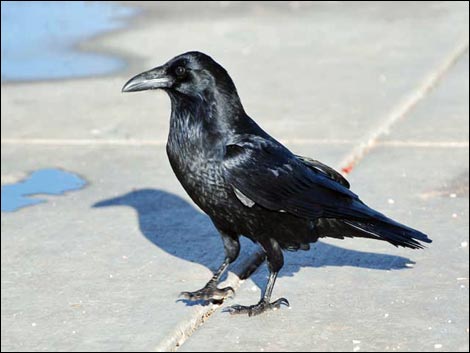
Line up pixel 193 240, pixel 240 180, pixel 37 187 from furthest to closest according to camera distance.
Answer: pixel 37 187
pixel 193 240
pixel 240 180

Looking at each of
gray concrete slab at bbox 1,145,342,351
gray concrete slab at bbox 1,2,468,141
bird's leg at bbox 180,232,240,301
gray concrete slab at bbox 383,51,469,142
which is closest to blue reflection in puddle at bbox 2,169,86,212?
gray concrete slab at bbox 1,145,342,351

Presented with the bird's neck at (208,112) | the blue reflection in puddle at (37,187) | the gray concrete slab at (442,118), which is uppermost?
the bird's neck at (208,112)

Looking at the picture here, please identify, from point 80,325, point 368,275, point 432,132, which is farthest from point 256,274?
point 432,132

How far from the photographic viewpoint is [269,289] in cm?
484

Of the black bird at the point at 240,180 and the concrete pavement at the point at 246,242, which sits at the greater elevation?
the black bird at the point at 240,180

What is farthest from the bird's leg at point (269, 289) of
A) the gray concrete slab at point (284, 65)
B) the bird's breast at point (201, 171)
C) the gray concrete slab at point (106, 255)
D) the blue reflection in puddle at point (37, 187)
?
the gray concrete slab at point (284, 65)

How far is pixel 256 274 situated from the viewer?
207 inches

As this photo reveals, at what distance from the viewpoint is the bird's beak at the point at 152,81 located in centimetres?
470

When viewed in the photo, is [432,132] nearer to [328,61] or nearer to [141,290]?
[328,61]

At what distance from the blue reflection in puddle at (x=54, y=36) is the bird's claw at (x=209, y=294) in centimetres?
441

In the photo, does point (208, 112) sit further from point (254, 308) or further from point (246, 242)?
point (246, 242)

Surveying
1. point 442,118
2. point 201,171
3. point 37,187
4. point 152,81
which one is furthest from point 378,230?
point 442,118

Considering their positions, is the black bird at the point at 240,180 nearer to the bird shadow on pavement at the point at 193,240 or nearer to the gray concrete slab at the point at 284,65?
the bird shadow on pavement at the point at 193,240

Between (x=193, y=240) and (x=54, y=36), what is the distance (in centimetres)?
509
